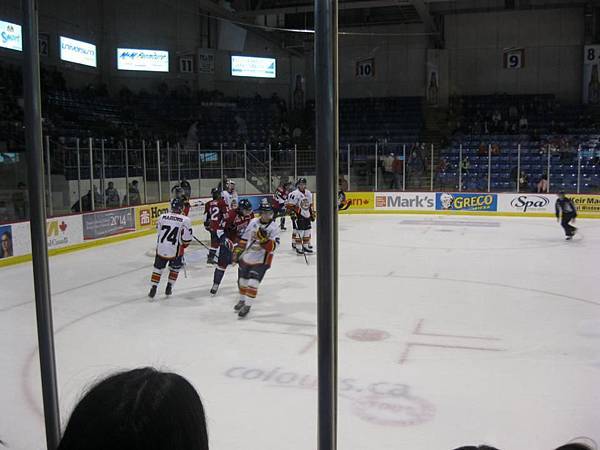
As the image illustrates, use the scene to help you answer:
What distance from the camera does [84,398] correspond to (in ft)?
2.92

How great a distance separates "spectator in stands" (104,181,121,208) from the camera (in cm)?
1233

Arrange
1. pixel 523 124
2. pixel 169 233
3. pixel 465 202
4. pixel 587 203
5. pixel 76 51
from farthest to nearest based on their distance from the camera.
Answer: pixel 523 124, pixel 465 202, pixel 76 51, pixel 587 203, pixel 169 233

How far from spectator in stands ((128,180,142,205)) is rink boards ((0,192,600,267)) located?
14 centimetres

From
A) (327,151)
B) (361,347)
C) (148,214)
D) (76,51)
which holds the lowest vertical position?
(361,347)

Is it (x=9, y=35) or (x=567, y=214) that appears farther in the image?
(x=9, y=35)

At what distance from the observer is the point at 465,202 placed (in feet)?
57.9

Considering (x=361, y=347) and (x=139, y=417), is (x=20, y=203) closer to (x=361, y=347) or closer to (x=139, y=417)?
(x=361, y=347)

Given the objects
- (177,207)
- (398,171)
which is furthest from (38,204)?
(398,171)

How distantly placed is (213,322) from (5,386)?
2.25 meters

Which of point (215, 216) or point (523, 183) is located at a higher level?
point (523, 183)

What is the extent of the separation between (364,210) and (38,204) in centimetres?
1654

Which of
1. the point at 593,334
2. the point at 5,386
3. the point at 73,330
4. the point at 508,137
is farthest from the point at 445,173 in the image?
the point at 5,386

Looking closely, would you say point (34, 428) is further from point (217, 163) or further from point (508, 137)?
point (508, 137)

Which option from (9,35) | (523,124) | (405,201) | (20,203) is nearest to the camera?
(20,203)
